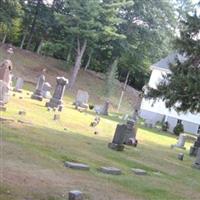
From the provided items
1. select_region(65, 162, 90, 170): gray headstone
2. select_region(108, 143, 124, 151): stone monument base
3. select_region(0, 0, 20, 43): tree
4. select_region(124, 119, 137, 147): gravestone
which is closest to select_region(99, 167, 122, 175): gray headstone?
select_region(65, 162, 90, 170): gray headstone

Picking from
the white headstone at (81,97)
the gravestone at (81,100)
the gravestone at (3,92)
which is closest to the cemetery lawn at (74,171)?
the gravestone at (3,92)

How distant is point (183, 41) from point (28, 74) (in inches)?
1195

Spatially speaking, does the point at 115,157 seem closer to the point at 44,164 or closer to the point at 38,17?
the point at 44,164

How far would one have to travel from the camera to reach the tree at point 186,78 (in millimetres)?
20359

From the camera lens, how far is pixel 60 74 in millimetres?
55844

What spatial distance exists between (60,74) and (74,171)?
4515cm

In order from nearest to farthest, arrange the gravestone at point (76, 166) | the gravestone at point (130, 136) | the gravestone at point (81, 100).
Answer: the gravestone at point (76, 166) → the gravestone at point (130, 136) → the gravestone at point (81, 100)

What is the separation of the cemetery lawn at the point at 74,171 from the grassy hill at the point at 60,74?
31.4 m

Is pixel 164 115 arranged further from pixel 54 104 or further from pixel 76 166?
pixel 76 166

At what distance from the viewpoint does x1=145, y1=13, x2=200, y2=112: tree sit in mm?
20359

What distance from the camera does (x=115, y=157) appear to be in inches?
593

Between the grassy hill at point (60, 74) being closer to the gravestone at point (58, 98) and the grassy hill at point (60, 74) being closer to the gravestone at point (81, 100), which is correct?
the gravestone at point (81, 100)

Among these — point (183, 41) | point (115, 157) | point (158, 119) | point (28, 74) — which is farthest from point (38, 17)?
point (115, 157)

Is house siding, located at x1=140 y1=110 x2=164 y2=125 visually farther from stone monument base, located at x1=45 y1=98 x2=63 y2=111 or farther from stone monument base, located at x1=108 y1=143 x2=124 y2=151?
stone monument base, located at x1=108 y1=143 x2=124 y2=151
